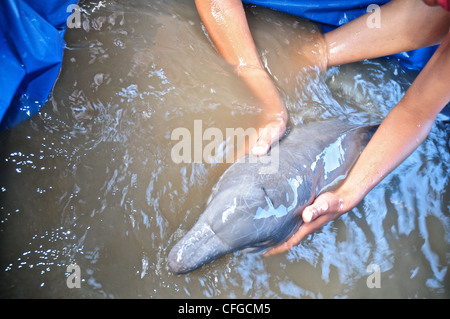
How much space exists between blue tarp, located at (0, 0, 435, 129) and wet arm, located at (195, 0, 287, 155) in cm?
111

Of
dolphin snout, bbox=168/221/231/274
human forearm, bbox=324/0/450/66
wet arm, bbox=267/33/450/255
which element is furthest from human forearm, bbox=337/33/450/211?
dolphin snout, bbox=168/221/231/274

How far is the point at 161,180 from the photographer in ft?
8.78

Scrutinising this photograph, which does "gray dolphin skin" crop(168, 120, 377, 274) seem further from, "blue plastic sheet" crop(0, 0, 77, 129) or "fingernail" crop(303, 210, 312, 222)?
"blue plastic sheet" crop(0, 0, 77, 129)

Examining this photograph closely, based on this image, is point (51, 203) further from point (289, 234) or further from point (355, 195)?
point (355, 195)

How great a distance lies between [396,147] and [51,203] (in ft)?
8.01

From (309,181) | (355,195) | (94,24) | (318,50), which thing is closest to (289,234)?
(309,181)

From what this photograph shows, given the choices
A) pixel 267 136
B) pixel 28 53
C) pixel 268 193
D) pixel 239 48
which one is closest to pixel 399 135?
pixel 267 136

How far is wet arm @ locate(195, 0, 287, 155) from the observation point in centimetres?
317

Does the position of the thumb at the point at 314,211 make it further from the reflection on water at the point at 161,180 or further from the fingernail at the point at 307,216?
the reflection on water at the point at 161,180

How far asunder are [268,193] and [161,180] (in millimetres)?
739

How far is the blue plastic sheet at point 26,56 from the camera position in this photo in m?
2.52

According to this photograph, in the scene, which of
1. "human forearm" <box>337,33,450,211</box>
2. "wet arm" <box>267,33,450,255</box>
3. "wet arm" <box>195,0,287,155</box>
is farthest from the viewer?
"wet arm" <box>195,0,287,155</box>

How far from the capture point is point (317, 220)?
2709mm

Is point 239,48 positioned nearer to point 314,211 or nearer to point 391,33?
point 391,33
